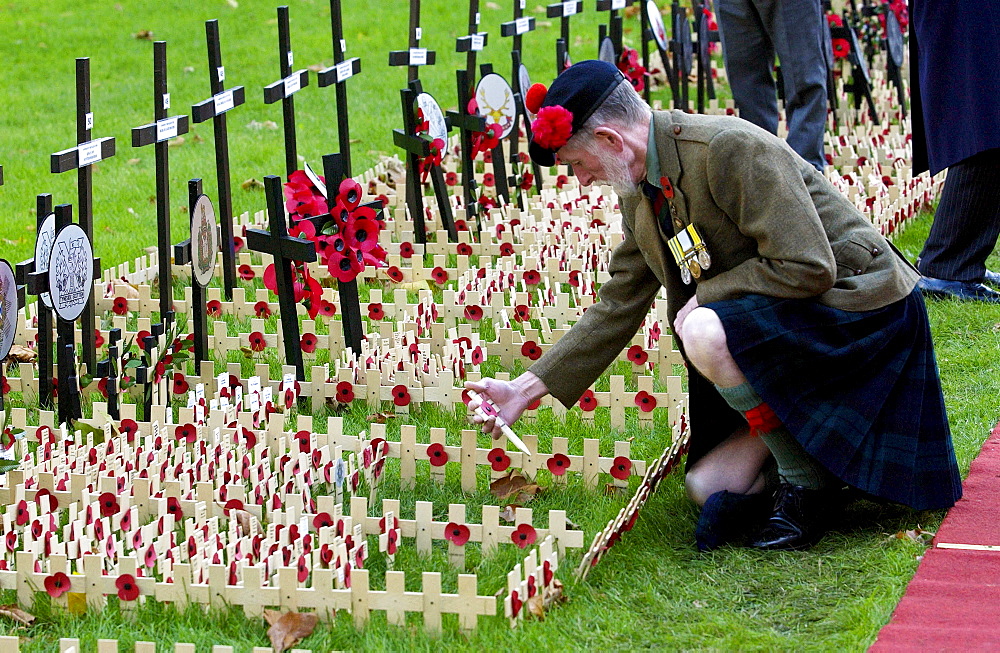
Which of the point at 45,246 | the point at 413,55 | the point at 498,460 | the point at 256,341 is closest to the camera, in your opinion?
the point at 498,460

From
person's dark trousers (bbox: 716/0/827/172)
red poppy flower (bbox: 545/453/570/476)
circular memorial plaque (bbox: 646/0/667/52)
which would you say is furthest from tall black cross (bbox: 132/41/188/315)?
circular memorial plaque (bbox: 646/0/667/52)

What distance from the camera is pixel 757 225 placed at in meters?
3.56

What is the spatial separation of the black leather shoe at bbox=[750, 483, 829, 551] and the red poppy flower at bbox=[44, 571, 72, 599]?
190 cm

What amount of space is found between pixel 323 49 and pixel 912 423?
951 centimetres

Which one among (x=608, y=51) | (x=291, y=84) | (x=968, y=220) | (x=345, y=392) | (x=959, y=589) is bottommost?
(x=959, y=589)

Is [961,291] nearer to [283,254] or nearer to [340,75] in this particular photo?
[283,254]

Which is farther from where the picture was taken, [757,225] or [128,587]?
[757,225]

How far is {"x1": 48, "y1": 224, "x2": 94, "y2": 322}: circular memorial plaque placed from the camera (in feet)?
15.0

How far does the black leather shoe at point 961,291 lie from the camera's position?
5.97 metres

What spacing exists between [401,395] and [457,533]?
1226mm

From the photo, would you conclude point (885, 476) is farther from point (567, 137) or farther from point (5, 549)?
point (5, 549)

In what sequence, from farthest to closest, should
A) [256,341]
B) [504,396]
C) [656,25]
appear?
[656,25], [256,341], [504,396]

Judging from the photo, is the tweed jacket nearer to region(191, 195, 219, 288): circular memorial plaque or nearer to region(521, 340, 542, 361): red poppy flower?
region(521, 340, 542, 361): red poppy flower

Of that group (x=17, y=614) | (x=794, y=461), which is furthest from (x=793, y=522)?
(x=17, y=614)
